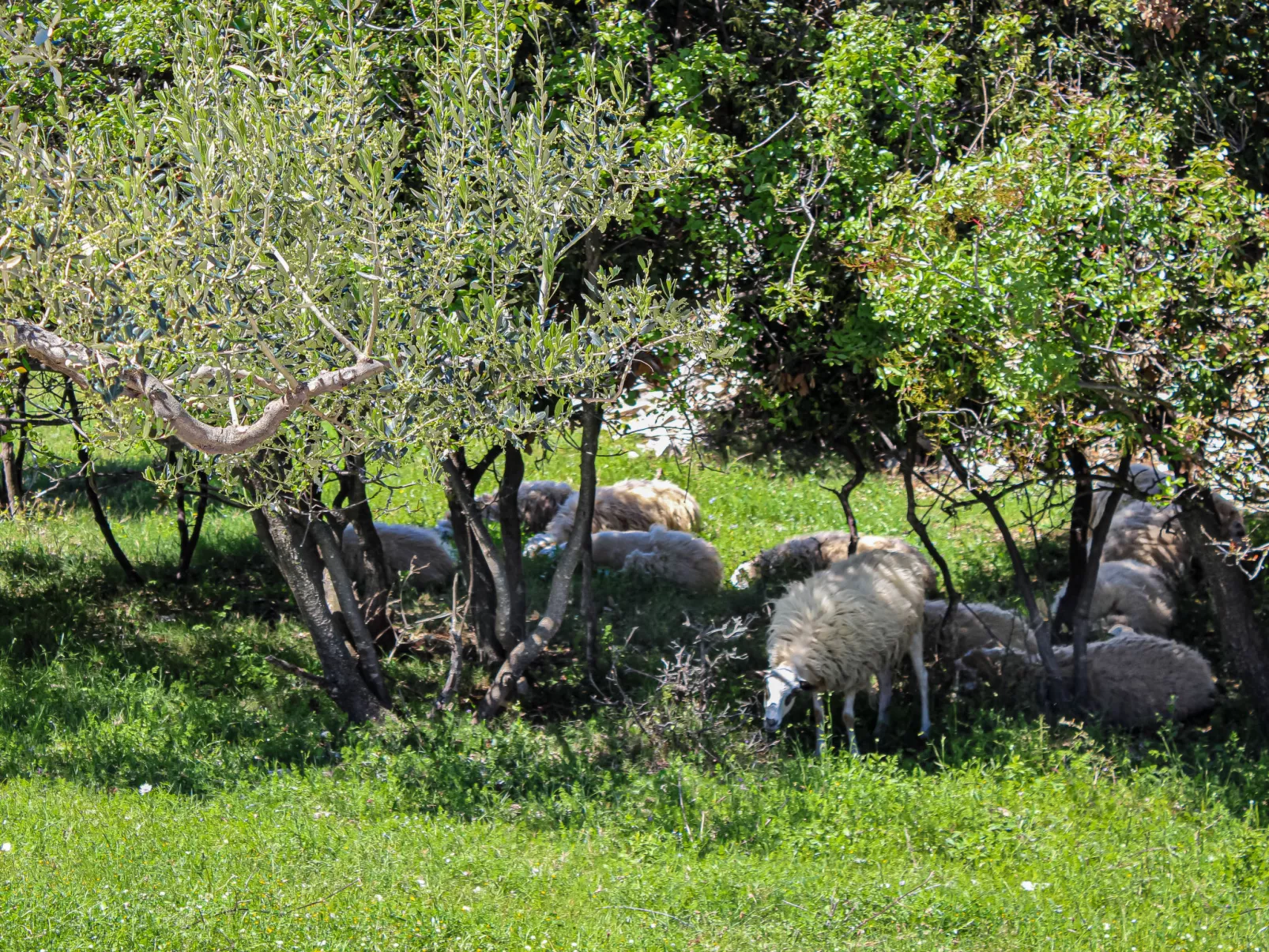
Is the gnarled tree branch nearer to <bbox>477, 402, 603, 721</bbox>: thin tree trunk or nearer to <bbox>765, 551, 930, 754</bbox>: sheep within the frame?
<bbox>477, 402, 603, 721</bbox>: thin tree trunk

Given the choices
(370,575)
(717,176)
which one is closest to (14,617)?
(370,575)

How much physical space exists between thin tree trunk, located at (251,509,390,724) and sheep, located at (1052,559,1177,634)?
624cm

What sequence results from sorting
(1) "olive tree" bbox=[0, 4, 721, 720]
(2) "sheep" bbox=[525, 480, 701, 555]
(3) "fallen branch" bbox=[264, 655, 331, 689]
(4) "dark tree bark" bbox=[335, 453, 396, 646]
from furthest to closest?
(2) "sheep" bbox=[525, 480, 701, 555] < (4) "dark tree bark" bbox=[335, 453, 396, 646] < (3) "fallen branch" bbox=[264, 655, 331, 689] < (1) "olive tree" bbox=[0, 4, 721, 720]

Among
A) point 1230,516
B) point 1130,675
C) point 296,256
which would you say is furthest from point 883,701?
point 296,256

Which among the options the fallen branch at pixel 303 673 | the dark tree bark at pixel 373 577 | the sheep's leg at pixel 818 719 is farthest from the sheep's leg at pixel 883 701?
the fallen branch at pixel 303 673

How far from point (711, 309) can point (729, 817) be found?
2.99m

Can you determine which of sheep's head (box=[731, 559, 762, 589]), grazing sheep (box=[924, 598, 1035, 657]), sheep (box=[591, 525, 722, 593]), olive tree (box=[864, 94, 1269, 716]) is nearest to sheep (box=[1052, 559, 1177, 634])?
grazing sheep (box=[924, 598, 1035, 657])

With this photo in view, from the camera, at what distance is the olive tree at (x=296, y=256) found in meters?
4.25

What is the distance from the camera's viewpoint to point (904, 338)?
24.6ft

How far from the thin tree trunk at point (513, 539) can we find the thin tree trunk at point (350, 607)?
3.21 ft

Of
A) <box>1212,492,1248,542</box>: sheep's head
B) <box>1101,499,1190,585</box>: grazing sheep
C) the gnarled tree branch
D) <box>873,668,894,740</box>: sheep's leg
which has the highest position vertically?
the gnarled tree branch

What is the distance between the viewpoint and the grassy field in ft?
17.6

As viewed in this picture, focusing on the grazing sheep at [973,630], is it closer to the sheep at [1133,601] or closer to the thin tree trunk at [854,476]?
the thin tree trunk at [854,476]

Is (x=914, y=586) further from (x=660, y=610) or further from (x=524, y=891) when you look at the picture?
(x=524, y=891)
